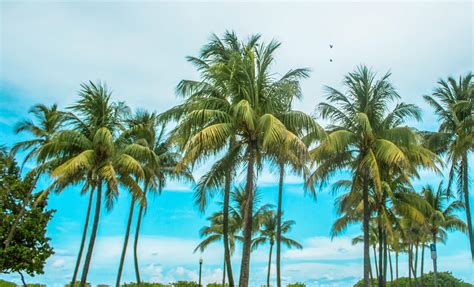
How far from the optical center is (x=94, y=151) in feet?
61.8

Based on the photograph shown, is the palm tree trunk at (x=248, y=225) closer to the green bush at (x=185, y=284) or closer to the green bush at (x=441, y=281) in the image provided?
the green bush at (x=185, y=284)

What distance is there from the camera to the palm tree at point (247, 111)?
14.1 m

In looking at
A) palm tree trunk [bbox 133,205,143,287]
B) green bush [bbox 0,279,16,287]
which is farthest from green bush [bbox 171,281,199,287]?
green bush [bbox 0,279,16,287]

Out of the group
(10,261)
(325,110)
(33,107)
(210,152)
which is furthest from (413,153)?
(10,261)

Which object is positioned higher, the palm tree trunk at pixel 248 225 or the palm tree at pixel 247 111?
the palm tree at pixel 247 111

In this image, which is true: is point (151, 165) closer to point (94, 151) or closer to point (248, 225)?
point (94, 151)

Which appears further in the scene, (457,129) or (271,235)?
(271,235)

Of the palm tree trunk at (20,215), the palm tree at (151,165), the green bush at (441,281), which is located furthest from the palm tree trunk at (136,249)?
the green bush at (441,281)

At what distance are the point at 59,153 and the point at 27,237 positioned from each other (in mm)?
6405

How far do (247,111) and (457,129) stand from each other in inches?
492

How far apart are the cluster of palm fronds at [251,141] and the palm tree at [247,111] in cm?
4

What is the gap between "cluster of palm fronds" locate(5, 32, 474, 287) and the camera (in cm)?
1488

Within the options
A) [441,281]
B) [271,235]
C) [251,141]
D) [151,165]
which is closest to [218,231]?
[271,235]

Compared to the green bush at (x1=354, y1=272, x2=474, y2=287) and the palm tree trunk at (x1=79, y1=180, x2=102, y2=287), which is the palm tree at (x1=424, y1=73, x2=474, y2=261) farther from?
the green bush at (x1=354, y1=272, x2=474, y2=287)
